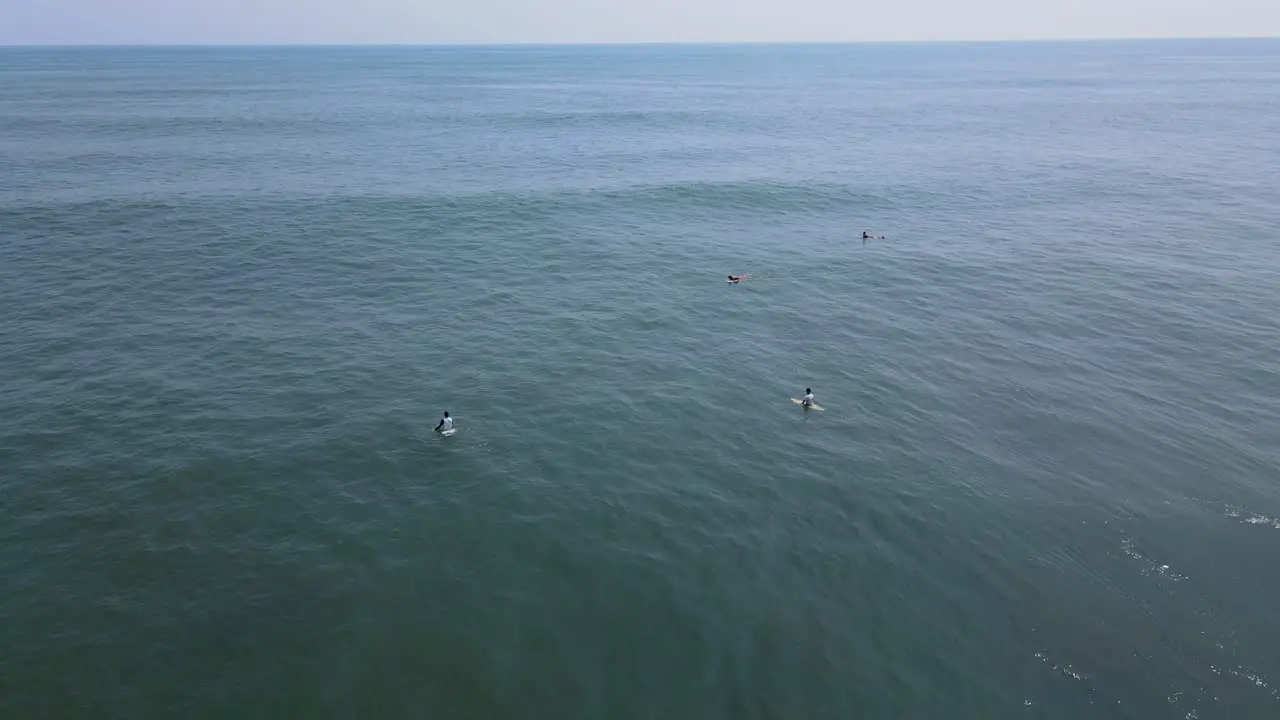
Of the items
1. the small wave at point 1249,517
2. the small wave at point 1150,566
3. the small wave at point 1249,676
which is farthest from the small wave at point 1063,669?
the small wave at point 1249,517

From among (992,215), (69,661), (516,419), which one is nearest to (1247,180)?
(992,215)

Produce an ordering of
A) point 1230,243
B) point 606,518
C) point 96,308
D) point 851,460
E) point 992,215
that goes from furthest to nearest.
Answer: point 992,215
point 1230,243
point 96,308
point 851,460
point 606,518

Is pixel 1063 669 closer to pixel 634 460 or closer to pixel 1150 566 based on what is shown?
pixel 1150 566

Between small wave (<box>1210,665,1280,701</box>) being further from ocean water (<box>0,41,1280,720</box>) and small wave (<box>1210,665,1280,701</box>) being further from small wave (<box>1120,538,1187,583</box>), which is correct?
small wave (<box>1120,538,1187,583</box>)

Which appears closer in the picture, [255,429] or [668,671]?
[668,671]

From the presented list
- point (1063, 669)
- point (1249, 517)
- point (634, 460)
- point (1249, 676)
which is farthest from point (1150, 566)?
point (634, 460)

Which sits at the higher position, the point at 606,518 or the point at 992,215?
the point at 992,215

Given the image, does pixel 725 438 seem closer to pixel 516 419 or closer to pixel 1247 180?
pixel 516 419
